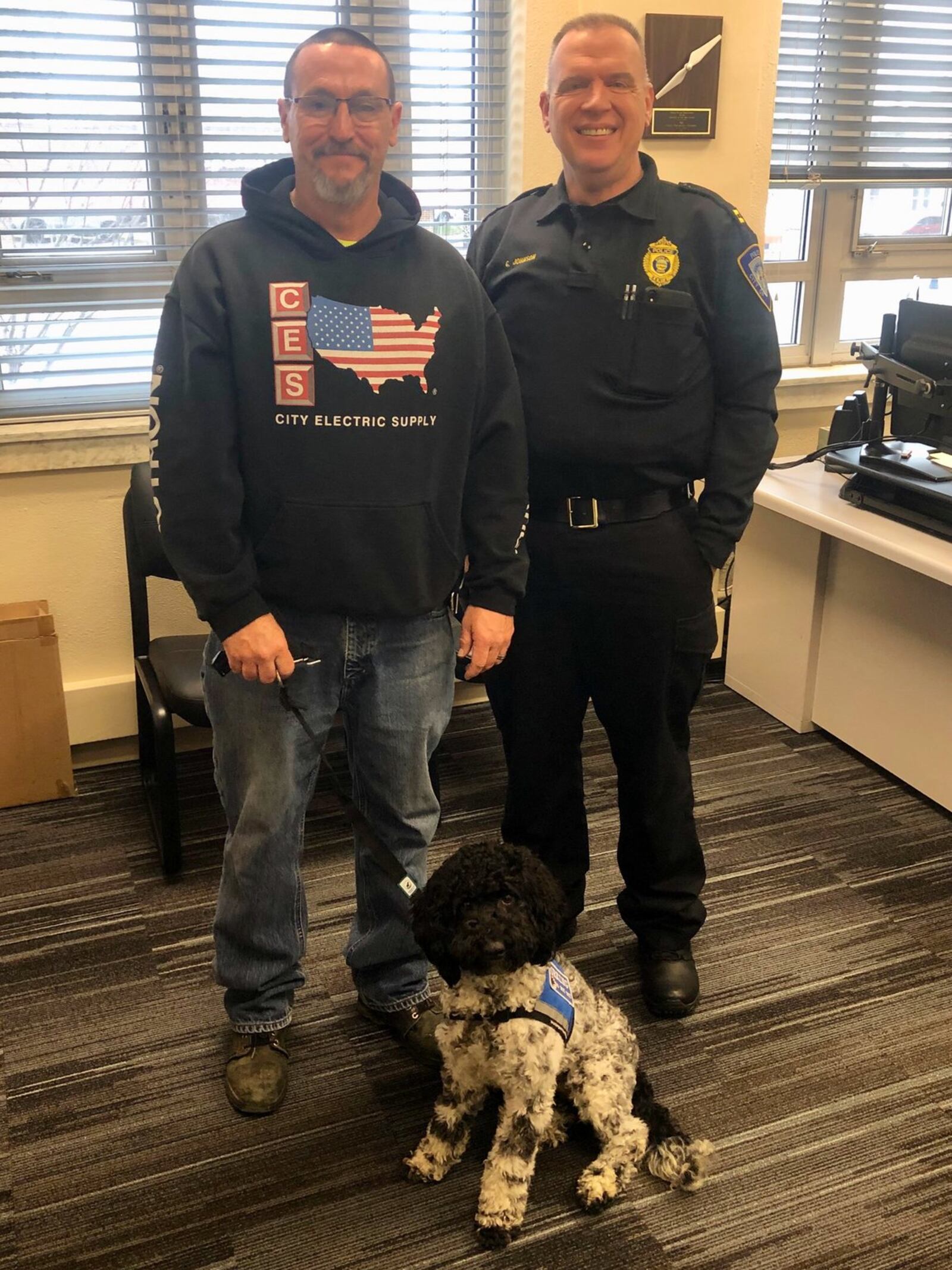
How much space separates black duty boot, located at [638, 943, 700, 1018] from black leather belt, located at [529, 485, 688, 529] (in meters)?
0.81

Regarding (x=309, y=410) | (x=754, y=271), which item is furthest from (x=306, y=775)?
(x=754, y=271)

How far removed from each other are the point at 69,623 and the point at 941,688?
→ 2.15 metres

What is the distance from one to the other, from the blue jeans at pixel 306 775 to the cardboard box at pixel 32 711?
1.06 meters

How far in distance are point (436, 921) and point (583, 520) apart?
2.38 ft

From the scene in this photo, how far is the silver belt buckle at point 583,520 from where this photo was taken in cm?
186

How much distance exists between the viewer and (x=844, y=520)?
102 inches

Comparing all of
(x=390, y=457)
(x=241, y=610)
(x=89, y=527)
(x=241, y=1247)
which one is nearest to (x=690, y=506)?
(x=390, y=457)

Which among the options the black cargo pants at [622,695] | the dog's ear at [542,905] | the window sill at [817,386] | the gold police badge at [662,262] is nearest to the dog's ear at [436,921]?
the dog's ear at [542,905]

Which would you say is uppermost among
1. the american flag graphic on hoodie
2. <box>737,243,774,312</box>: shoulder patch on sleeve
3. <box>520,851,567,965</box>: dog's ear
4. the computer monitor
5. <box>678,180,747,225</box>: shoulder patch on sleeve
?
<box>678,180,747,225</box>: shoulder patch on sleeve

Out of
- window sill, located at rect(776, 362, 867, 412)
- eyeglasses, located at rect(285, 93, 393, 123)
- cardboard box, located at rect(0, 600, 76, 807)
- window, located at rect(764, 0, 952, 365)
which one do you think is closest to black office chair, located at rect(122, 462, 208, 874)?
cardboard box, located at rect(0, 600, 76, 807)

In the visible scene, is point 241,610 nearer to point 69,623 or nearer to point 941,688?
point 69,623

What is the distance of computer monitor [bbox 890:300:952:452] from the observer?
2547mm

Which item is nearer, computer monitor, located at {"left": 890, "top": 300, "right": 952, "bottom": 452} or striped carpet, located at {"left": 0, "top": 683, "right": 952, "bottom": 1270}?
striped carpet, located at {"left": 0, "top": 683, "right": 952, "bottom": 1270}

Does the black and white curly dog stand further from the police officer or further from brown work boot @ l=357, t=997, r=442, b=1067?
the police officer
